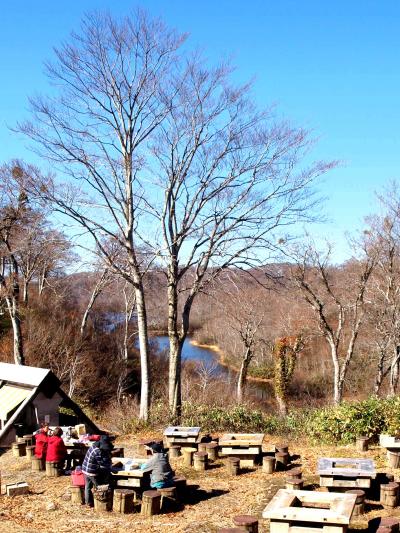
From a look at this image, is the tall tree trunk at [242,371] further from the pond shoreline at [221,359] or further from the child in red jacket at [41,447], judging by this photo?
the child in red jacket at [41,447]

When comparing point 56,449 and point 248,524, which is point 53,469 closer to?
point 56,449

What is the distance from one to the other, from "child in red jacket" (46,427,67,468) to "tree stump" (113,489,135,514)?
88.7 inches

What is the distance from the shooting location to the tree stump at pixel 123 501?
7.62 m

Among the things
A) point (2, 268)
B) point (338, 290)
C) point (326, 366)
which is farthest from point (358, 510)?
point (326, 366)

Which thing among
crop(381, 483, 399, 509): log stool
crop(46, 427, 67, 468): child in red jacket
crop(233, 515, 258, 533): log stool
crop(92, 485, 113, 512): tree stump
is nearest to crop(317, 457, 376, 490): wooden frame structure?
crop(381, 483, 399, 509): log stool

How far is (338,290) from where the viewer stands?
2572 cm

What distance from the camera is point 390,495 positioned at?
7.29m

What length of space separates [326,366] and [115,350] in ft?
47.1

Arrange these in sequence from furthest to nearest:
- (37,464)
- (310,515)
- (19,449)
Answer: (19,449) < (37,464) < (310,515)

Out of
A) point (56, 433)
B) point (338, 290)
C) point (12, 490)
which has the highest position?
point (338, 290)

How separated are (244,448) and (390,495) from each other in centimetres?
321

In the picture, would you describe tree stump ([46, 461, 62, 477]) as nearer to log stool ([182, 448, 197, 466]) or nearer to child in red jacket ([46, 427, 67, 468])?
child in red jacket ([46, 427, 67, 468])

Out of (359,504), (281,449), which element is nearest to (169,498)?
(359,504)

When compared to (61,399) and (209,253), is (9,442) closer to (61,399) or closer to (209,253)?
(61,399)
